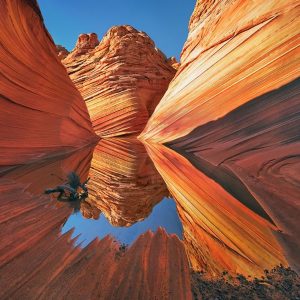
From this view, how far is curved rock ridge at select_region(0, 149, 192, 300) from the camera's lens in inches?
56.0

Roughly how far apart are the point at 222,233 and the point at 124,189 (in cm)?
305

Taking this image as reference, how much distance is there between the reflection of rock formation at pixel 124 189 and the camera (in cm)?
358

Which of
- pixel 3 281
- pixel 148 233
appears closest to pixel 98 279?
pixel 3 281

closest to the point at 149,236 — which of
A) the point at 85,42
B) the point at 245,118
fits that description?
the point at 245,118

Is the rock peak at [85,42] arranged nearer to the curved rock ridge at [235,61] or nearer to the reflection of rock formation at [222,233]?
the curved rock ridge at [235,61]

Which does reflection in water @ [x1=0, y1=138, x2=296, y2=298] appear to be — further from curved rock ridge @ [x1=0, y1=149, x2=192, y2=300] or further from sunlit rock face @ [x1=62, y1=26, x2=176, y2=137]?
sunlit rock face @ [x1=62, y1=26, x2=176, y2=137]

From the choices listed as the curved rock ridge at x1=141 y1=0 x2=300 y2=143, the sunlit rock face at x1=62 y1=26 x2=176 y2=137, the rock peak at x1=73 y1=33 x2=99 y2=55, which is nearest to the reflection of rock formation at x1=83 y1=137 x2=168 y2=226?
the curved rock ridge at x1=141 y1=0 x2=300 y2=143

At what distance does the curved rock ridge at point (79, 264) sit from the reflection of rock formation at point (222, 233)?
25cm

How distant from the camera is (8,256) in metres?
1.73

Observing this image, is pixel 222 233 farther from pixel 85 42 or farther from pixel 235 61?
pixel 85 42

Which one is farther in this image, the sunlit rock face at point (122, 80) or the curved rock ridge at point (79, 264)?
the sunlit rock face at point (122, 80)

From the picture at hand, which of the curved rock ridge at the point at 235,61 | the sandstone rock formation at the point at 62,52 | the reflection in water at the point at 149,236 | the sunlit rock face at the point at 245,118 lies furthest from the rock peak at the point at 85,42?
the reflection in water at the point at 149,236

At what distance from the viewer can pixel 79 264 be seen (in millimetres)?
1694

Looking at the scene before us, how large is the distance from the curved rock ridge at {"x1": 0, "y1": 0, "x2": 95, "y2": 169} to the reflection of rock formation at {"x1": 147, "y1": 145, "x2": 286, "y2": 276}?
418 cm
